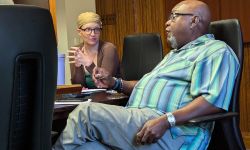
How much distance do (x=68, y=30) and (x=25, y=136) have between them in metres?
3.35

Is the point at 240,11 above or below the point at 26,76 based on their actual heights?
above

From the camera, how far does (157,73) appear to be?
2.06m

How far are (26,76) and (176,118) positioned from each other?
2.96ft

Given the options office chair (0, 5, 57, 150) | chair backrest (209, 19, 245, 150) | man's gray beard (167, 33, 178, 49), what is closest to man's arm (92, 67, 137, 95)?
man's gray beard (167, 33, 178, 49)

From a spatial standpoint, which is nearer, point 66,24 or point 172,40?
point 172,40

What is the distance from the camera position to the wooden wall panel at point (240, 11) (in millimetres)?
3648

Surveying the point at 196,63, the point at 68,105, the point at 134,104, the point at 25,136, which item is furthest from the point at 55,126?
the point at 25,136

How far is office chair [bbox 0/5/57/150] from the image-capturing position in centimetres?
88

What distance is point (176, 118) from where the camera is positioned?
174 centimetres

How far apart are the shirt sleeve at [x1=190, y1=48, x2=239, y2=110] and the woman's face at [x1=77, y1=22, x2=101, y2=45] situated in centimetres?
143

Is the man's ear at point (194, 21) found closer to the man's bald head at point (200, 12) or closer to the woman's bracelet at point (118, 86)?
the man's bald head at point (200, 12)

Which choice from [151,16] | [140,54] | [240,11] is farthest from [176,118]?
[151,16]

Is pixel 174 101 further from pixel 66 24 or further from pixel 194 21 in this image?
pixel 66 24

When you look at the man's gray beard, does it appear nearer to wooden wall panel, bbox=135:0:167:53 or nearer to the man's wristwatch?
the man's wristwatch
